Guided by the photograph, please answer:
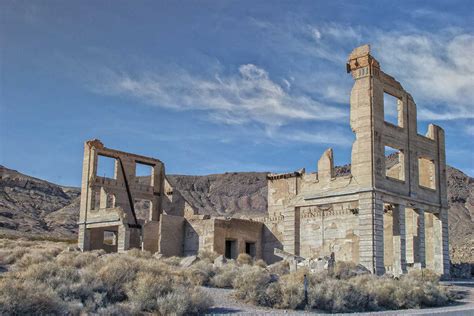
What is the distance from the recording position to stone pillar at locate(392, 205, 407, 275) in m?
27.7

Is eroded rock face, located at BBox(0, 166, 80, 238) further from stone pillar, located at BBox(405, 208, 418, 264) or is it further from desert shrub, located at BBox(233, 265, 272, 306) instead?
desert shrub, located at BBox(233, 265, 272, 306)

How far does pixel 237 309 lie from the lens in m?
14.8

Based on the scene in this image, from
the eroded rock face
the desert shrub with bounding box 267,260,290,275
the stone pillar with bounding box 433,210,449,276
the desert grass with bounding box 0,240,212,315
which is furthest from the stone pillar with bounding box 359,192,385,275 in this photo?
the eroded rock face

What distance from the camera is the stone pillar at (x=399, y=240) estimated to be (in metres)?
27.7

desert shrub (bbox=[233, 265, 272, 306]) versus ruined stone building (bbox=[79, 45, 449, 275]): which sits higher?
ruined stone building (bbox=[79, 45, 449, 275])

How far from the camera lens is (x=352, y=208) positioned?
31547 millimetres

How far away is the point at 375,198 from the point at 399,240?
8.22 feet

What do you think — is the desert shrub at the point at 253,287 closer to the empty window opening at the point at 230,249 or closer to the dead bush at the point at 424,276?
the dead bush at the point at 424,276

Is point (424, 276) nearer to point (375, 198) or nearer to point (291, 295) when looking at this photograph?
point (375, 198)

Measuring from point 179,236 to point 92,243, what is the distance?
24.4 feet

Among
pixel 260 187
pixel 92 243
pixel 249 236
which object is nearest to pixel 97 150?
pixel 92 243

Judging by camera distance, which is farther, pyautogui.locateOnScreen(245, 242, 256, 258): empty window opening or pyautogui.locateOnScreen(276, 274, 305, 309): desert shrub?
pyautogui.locateOnScreen(245, 242, 256, 258): empty window opening

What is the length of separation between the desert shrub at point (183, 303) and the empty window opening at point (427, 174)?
72.4ft

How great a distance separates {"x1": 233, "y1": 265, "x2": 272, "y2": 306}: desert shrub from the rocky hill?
46660mm
